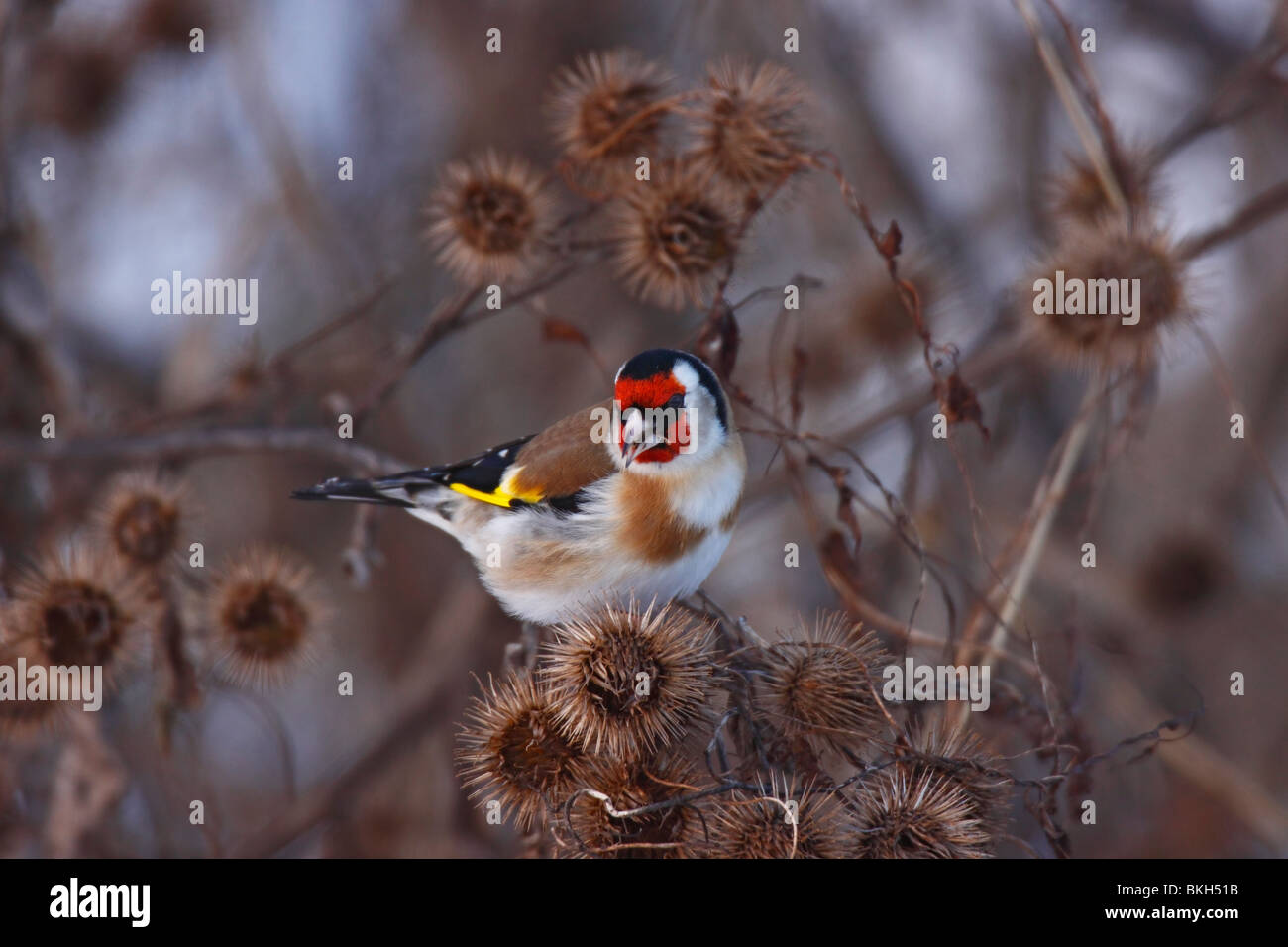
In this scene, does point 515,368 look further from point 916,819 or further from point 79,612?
point 916,819

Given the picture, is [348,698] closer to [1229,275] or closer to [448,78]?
[448,78]

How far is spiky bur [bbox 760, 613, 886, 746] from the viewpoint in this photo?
2674 millimetres

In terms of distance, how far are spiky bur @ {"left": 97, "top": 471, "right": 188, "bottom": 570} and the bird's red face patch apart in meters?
1.68

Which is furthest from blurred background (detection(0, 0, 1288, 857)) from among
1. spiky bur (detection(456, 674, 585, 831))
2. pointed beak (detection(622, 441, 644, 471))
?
spiky bur (detection(456, 674, 585, 831))

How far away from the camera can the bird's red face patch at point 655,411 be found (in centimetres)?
325

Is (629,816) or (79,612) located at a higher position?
(79,612)

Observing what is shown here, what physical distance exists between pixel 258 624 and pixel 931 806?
2.41m

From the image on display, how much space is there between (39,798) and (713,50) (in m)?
5.37

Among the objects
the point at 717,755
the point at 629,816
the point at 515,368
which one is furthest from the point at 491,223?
the point at 515,368

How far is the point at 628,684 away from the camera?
2.63 meters

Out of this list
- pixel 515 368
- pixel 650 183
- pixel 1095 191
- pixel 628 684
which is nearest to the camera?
pixel 628 684

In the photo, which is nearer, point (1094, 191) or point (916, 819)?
point (916, 819)

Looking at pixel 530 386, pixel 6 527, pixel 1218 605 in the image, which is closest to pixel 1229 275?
pixel 1218 605

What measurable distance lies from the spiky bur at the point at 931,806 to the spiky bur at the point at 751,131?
6.31ft
